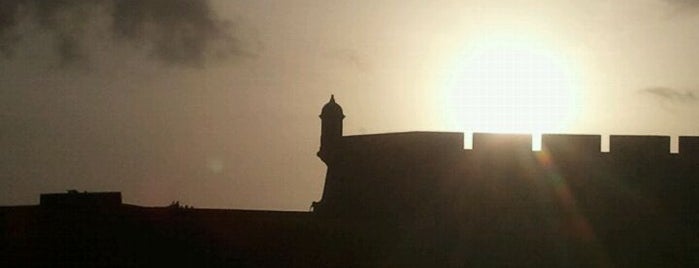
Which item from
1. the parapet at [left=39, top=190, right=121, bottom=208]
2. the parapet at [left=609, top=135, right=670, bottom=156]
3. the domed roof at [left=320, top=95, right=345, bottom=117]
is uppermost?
the domed roof at [left=320, top=95, right=345, bottom=117]

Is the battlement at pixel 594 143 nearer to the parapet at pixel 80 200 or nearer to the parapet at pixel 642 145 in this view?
the parapet at pixel 642 145

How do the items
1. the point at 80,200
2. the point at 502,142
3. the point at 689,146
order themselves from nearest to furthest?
the point at 80,200, the point at 689,146, the point at 502,142

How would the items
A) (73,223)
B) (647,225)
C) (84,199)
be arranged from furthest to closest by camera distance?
(647,225) < (84,199) < (73,223)

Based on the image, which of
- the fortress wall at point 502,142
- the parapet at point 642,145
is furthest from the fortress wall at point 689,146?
the fortress wall at point 502,142

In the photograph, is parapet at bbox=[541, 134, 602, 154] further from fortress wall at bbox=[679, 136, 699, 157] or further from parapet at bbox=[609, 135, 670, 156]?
fortress wall at bbox=[679, 136, 699, 157]

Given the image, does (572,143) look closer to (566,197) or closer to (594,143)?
(594,143)

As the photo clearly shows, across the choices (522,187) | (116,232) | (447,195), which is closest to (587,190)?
(522,187)

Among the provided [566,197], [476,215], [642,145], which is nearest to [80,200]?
[476,215]

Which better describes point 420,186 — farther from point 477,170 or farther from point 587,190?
point 587,190

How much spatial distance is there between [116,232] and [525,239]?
24.6ft

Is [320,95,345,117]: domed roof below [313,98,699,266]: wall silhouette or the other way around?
the other way around

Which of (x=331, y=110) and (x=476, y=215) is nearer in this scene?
(x=476, y=215)

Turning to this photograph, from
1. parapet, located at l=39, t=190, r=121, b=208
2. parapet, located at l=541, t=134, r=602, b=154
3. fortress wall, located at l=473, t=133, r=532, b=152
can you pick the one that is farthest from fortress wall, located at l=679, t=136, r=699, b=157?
parapet, located at l=39, t=190, r=121, b=208

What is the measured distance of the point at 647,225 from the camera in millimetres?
23000
